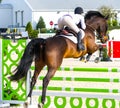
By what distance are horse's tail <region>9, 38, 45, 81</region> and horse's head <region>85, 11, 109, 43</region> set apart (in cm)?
133

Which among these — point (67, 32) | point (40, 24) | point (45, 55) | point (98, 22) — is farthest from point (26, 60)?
point (40, 24)

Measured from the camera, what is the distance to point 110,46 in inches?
592

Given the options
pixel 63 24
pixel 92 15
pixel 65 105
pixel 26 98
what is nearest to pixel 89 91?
pixel 65 105

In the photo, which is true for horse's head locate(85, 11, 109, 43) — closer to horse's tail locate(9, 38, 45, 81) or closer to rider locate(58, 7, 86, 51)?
rider locate(58, 7, 86, 51)

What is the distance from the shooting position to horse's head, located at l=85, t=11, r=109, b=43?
7820 mm

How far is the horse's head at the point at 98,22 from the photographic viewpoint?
25.7ft

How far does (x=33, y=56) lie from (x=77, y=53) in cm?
74

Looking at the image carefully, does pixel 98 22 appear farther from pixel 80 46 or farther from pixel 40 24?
pixel 40 24

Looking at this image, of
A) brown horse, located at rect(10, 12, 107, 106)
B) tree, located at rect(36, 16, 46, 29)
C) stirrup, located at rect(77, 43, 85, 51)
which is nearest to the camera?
brown horse, located at rect(10, 12, 107, 106)

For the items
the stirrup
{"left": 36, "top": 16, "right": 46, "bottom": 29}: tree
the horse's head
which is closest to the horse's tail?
the stirrup

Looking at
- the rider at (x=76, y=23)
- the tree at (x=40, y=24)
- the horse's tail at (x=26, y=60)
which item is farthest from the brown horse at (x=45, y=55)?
the tree at (x=40, y=24)

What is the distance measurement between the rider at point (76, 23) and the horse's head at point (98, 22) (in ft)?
1.12

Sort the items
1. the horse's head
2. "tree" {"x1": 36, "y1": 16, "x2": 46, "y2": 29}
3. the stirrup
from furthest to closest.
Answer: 1. "tree" {"x1": 36, "y1": 16, "x2": 46, "y2": 29}
2. the horse's head
3. the stirrup

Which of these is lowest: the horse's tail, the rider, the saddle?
the horse's tail
